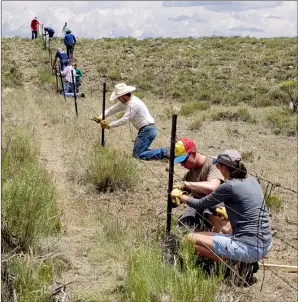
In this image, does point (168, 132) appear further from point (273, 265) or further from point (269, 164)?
point (273, 265)

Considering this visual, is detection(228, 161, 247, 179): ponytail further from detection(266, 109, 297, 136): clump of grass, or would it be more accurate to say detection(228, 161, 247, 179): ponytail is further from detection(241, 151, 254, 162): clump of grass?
detection(266, 109, 297, 136): clump of grass

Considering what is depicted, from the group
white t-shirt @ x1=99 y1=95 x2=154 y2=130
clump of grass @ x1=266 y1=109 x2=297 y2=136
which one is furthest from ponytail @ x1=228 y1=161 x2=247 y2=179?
clump of grass @ x1=266 y1=109 x2=297 y2=136

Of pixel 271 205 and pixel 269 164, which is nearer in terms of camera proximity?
pixel 271 205

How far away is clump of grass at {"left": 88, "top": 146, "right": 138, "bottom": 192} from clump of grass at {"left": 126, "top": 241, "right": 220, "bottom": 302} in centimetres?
286

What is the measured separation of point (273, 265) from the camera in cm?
494

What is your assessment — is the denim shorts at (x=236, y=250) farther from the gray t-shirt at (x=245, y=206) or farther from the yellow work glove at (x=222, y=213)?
the yellow work glove at (x=222, y=213)

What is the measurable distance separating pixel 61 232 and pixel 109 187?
184cm

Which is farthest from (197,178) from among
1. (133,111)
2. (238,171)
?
(133,111)

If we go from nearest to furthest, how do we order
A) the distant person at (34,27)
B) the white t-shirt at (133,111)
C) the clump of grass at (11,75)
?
the white t-shirt at (133,111) < the clump of grass at (11,75) < the distant person at (34,27)

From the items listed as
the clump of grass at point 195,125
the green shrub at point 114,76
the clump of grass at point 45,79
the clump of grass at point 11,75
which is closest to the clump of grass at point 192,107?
the clump of grass at point 195,125

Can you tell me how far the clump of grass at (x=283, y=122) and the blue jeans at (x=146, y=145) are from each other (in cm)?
516

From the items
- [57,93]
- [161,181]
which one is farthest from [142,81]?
[161,181]

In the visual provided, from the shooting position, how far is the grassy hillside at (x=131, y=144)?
407 centimetres

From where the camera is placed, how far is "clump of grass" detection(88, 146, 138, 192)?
22.0 ft
